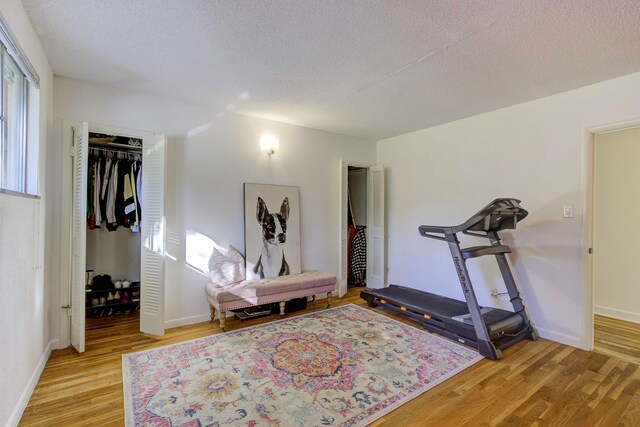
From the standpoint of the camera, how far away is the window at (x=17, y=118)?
1.69 metres

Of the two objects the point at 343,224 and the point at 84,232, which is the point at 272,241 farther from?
the point at 84,232

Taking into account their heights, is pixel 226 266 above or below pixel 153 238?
below

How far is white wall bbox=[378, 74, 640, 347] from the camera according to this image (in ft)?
9.16

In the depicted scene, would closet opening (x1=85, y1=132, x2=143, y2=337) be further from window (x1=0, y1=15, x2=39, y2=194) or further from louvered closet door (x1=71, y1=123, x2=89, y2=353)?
window (x1=0, y1=15, x2=39, y2=194)

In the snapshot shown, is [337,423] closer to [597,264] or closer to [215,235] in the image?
[215,235]

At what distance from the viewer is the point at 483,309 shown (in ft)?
10.6

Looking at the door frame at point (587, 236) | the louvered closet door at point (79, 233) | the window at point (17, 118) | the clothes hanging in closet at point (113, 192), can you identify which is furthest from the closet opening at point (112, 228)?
the door frame at point (587, 236)

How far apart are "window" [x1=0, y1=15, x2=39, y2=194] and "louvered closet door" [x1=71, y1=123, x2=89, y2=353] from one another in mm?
428

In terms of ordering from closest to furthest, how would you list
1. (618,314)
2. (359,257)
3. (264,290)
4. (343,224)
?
(264,290) → (618,314) → (343,224) → (359,257)

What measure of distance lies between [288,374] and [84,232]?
2.16 metres

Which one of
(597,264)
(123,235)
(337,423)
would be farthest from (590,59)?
(123,235)

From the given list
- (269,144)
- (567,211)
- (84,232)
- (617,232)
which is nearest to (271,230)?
(269,144)

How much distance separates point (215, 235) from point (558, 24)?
3518 millimetres

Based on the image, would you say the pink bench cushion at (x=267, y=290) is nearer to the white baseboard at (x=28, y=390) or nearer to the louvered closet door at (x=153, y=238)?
the louvered closet door at (x=153, y=238)
